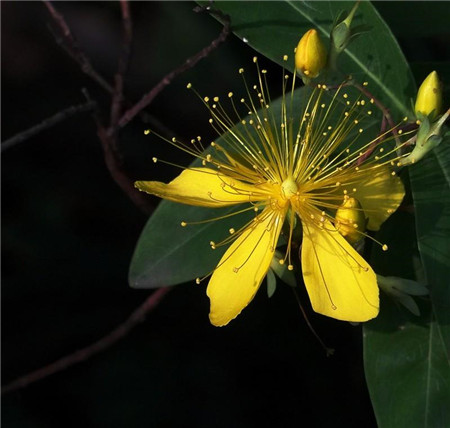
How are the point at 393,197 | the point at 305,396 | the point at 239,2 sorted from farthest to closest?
the point at 305,396, the point at 239,2, the point at 393,197

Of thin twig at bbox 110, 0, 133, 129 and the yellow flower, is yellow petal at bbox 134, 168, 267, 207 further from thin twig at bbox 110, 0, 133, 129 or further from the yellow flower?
thin twig at bbox 110, 0, 133, 129

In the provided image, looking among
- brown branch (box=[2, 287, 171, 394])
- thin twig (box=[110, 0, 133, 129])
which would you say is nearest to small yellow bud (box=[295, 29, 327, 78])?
thin twig (box=[110, 0, 133, 129])

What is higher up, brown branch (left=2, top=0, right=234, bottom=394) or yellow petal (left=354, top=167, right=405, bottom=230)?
brown branch (left=2, top=0, right=234, bottom=394)

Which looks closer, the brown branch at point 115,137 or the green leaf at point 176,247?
the green leaf at point 176,247

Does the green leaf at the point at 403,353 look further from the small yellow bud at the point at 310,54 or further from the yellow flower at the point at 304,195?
the small yellow bud at the point at 310,54

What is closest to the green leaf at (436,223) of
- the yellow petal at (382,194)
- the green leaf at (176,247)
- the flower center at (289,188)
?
the yellow petal at (382,194)

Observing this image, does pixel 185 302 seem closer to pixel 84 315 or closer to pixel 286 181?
pixel 84 315

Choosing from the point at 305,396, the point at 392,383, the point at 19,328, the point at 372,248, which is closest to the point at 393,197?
the point at 372,248
